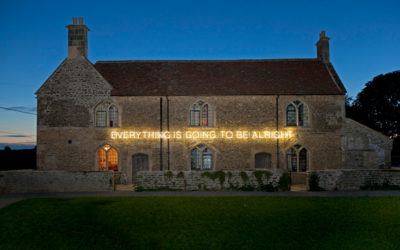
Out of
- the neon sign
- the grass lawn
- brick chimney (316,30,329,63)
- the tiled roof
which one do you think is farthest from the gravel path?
brick chimney (316,30,329,63)

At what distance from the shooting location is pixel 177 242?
7.43 m

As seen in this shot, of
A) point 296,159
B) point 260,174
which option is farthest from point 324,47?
point 260,174

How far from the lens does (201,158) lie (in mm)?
20828

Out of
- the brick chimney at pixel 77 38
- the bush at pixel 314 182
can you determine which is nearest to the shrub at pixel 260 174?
the bush at pixel 314 182

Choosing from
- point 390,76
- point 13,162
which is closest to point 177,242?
point 13,162

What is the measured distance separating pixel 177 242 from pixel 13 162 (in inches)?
1066

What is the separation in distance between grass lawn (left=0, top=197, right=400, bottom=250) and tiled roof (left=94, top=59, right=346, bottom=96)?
32.5 feet

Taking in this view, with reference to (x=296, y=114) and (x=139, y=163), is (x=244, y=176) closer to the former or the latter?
(x=296, y=114)

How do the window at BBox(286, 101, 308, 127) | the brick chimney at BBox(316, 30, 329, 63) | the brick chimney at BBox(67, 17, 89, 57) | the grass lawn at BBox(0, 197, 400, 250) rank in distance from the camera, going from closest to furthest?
the grass lawn at BBox(0, 197, 400, 250) < the window at BBox(286, 101, 308, 127) < the brick chimney at BBox(67, 17, 89, 57) < the brick chimney at BBox(316, 30, 329, 63)

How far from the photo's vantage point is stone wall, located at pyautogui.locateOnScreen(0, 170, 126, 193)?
51.2 ft

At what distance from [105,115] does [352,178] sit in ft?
51.9

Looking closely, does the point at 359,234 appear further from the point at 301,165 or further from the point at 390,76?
the point at 390,76

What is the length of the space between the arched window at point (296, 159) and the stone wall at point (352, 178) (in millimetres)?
4995

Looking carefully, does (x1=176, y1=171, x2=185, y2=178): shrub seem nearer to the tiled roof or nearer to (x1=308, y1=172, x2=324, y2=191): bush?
(x1=308, y1=172, x2=324, y2=191): bush
